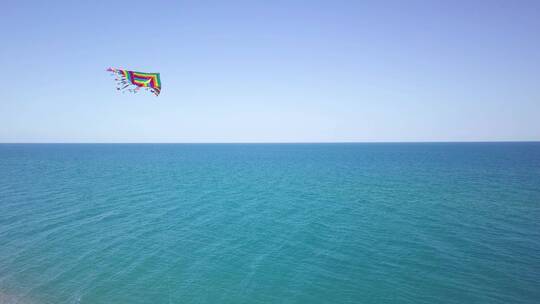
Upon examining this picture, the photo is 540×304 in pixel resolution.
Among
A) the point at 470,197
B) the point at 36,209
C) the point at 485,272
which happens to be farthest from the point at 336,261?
the point at 36,209

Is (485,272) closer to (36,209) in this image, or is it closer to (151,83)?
(151,83)

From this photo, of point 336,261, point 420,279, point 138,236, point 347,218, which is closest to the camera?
point 420,279

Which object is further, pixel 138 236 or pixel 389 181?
pixel 389 181

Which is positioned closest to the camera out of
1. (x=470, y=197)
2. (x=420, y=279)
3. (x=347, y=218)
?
(x=420, y=279)

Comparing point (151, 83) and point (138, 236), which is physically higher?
point (151, 83)

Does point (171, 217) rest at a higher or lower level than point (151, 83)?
lower

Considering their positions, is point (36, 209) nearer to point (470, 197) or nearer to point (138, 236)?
point (138, 236)

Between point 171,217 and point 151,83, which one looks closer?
point 151,83

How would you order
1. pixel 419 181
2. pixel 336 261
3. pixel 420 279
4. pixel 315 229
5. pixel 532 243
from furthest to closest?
pixel 419 181 → pixel 315 229 → pixel 532 243 → pixel 336 261 → pixel 420 279

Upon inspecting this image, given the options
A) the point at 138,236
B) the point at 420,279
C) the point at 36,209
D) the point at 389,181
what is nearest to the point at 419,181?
the point at 389,181
